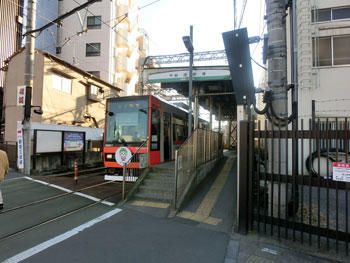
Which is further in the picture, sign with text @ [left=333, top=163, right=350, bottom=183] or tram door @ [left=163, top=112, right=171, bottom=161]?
tram door @ [left=163, top=112, right=171, bottom=161]

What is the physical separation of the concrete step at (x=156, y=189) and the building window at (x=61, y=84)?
506 inches

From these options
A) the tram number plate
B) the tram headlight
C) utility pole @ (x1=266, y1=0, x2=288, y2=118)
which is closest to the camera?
utility pole @ (x1=266, y1=0, x2=288, y2=118)

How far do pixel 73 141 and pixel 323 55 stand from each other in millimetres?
15070

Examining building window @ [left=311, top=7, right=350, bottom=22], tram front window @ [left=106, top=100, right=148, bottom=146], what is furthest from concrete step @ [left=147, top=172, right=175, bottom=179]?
building window @ [left=311, top=7, right=350, bottom=22]

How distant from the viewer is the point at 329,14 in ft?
33.1

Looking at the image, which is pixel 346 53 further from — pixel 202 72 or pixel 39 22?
pixel 39 22

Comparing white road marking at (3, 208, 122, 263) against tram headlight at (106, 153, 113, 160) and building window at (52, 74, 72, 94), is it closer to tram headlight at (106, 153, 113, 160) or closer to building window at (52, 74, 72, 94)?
tram headlight at (106, 153, 113, 160)

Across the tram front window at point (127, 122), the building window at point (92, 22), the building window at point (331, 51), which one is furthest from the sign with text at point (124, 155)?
the building window at point (92, 22)

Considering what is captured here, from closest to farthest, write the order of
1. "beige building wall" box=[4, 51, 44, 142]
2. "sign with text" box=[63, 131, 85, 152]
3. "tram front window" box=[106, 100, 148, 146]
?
"tram front window" box=[106, 100, 148, 146]
"sign with text" box=[63, 131, 85, 152]
"beige building wall" box=[4, 51, 44, 142]

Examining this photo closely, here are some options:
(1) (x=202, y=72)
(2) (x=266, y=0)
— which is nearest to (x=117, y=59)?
(1) (x=202, y=72)

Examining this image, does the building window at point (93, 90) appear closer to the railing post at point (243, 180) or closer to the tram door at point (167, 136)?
the tram door at point (167, 136)

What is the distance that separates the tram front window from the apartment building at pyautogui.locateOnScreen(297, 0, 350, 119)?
7133 mm

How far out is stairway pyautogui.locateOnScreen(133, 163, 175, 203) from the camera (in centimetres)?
611

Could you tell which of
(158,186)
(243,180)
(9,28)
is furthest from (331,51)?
(9,28)
